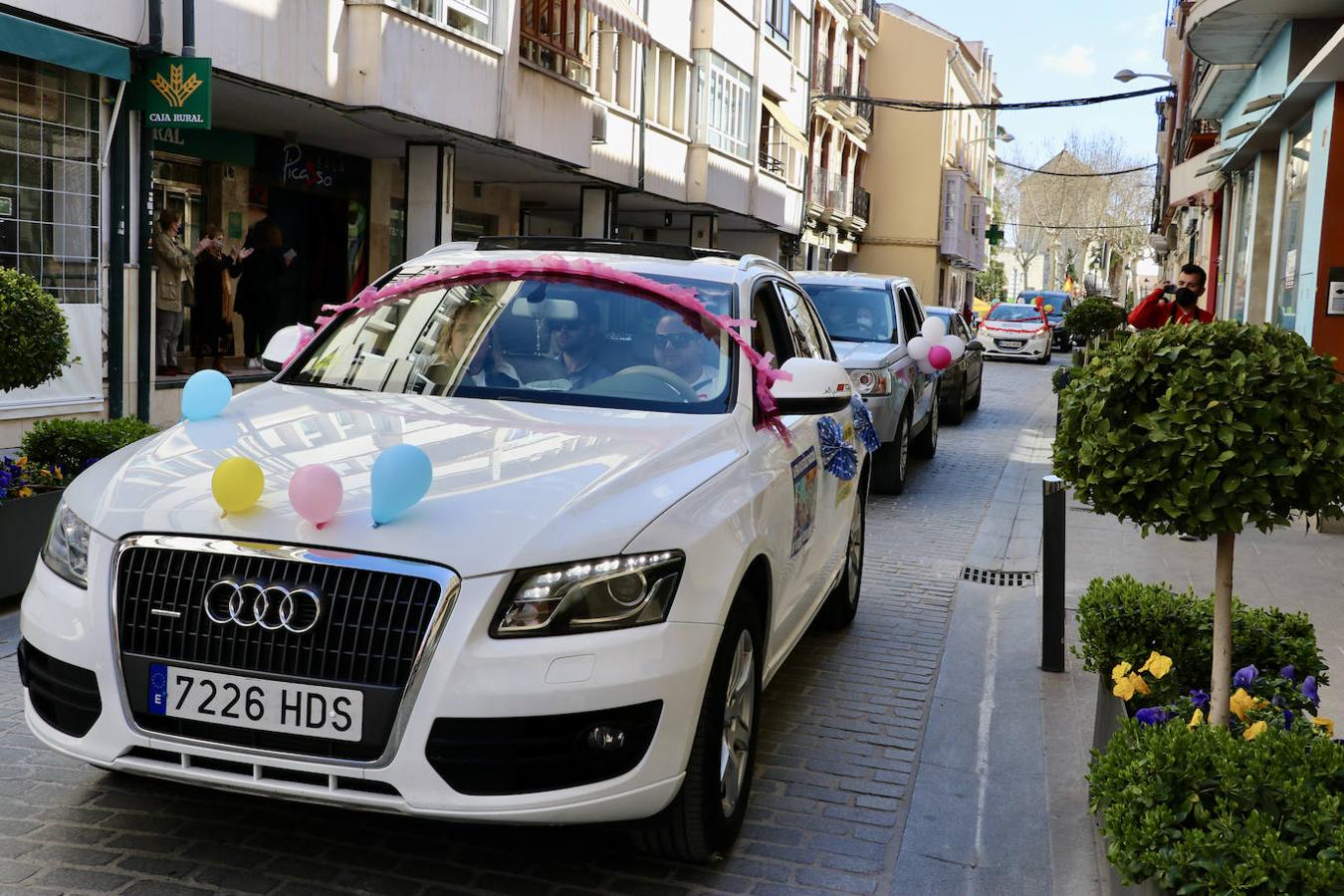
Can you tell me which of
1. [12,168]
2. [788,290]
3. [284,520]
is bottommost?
[284,520]

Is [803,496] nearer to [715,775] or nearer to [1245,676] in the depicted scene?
[715,775]

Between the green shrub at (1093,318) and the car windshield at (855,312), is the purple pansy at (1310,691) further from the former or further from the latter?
the green shrub at (1093,318)

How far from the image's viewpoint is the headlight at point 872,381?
10961 millimetres

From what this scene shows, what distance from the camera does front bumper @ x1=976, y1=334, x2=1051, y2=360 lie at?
36281mm

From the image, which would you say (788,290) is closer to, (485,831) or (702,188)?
(485,831)

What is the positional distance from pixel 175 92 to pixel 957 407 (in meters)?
10.6

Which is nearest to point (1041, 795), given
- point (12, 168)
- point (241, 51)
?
point (12, 168)

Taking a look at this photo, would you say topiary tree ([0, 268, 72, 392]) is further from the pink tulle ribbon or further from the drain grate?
the drain grate

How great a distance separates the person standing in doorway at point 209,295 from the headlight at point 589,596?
13.5 m

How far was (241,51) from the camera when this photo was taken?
13297 mm

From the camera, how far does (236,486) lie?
342 centimetres

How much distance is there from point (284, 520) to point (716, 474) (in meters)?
1.27

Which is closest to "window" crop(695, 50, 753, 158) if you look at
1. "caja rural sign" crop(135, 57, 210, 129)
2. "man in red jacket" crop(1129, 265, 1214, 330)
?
"caja rural sign" crop(135, 57, 210, 129)

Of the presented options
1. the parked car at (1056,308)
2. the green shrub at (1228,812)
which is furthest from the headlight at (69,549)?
the parked car at (1056,308)
